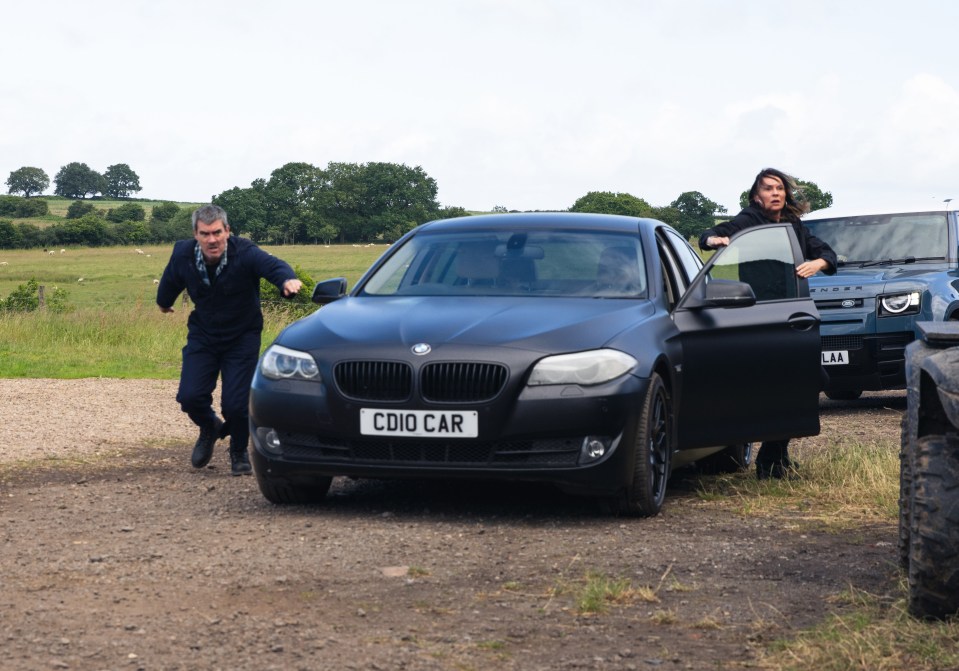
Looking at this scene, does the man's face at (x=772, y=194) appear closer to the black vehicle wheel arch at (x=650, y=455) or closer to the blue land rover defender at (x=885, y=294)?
the black vehicle wheel arch at (x=650, y=455)

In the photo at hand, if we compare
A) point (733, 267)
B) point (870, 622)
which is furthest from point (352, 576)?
point (733, 267)

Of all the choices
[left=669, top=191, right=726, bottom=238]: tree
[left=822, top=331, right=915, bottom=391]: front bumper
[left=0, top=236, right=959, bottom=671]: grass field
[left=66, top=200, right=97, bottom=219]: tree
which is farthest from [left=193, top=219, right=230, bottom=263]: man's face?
[left=66, top=200, right=97, bottom=219]: tree

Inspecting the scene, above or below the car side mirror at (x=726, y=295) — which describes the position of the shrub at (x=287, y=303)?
below

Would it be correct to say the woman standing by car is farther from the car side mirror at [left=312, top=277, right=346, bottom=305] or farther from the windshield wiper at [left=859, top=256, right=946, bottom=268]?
the windshield wiper at [left=859, top=256, right=946, bottom=268]

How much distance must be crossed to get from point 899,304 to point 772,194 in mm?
4281

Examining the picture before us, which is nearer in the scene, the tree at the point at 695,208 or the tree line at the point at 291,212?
the tree at the point at 695,208

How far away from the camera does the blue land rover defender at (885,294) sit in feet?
43.7

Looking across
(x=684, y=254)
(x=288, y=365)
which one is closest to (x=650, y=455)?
(x=288, y=365)

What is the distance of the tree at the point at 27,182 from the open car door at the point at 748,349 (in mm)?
139514

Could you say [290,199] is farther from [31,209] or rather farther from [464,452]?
[464,452]

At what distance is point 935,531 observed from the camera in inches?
178

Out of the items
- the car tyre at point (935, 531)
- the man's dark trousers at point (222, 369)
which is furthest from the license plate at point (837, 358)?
the car tyre at point (935, 531)

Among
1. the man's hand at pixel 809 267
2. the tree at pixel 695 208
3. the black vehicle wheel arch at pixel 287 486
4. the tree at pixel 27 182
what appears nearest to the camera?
the black vehicle wheel arch at pixel 287 486

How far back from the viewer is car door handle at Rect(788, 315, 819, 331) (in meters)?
8.14
